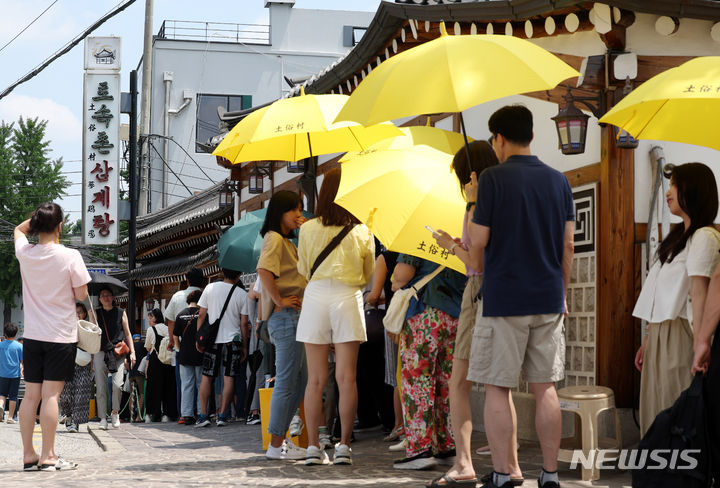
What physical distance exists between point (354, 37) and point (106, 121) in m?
18.1

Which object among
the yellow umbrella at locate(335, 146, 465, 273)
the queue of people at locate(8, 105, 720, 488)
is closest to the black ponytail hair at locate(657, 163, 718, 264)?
the queue of people at locate(8, 105, 720, 488)

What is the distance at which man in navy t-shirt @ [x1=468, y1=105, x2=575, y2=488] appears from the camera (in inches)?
182

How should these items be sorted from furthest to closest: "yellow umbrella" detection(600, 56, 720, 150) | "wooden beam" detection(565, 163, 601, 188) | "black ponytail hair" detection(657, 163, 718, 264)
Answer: "wooden beam" detection(565, 163, 601, 188) → "yellow umbrella" detection(600, 56, 720, 150) → "black ponytail hair" detection(657, 163, 718, 264)

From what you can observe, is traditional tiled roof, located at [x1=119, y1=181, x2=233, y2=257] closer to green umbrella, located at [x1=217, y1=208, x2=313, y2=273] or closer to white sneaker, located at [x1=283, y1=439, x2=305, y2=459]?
green umbrella, located at [x1=217, y1=208, x2=313, y2=273]

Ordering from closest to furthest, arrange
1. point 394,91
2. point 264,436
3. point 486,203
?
point 486,203
point 394,91
point 264,436

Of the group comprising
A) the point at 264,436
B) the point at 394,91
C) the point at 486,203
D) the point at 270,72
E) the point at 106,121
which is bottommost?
the point at 264,436

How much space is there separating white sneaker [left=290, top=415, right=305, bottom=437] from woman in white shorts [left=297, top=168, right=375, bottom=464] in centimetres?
66

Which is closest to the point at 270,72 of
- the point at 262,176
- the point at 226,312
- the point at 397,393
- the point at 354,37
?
the point at 354,37

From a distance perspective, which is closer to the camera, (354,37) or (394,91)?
(394,91)

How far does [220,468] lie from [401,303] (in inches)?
70.4

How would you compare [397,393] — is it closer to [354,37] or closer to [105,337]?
[105,337]

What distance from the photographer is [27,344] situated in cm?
675

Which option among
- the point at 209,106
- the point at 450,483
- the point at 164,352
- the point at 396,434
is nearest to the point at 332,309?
the point at 450,483

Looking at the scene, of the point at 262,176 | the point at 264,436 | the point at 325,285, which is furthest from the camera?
the point at 262,176
